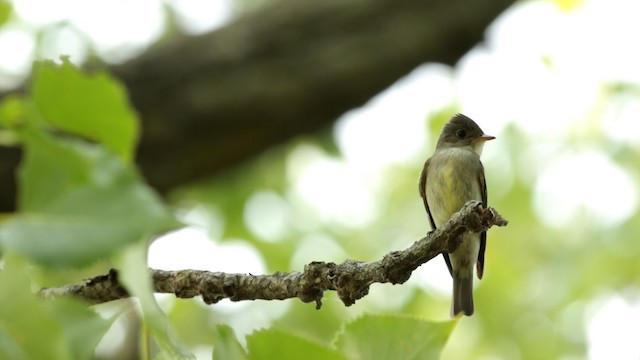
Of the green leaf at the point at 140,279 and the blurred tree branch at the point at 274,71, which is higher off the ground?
the blurred tree branch at the point at 274,71

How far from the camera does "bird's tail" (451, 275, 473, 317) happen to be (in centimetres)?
386

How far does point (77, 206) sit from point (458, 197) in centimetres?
300

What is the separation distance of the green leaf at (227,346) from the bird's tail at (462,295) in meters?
2.60

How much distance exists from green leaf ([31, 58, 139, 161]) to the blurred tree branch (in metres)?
4.24

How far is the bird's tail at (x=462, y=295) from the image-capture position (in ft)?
12.7

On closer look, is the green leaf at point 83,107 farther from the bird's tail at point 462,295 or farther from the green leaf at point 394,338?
the bird's tail at point 462,295

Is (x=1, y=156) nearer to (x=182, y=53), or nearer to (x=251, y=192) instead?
(x=182, y=53)

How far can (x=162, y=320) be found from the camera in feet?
3.78

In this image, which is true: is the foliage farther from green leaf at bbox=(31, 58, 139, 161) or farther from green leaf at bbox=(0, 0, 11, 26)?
green leaf at bbox=(0, 0, 11, 26)

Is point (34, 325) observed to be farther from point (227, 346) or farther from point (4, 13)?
point (4, 13)

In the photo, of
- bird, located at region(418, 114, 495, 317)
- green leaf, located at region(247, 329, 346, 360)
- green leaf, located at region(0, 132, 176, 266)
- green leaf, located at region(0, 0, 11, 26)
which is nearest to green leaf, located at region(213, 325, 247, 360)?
green leaf, located at region(247, 329, 346, 360)

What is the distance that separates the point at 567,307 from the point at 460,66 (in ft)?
8.39

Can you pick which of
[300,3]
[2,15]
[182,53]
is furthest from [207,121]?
[2,15]

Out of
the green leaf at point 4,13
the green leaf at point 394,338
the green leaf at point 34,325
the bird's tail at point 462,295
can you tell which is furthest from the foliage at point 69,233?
the bird's tail at point 462,295
